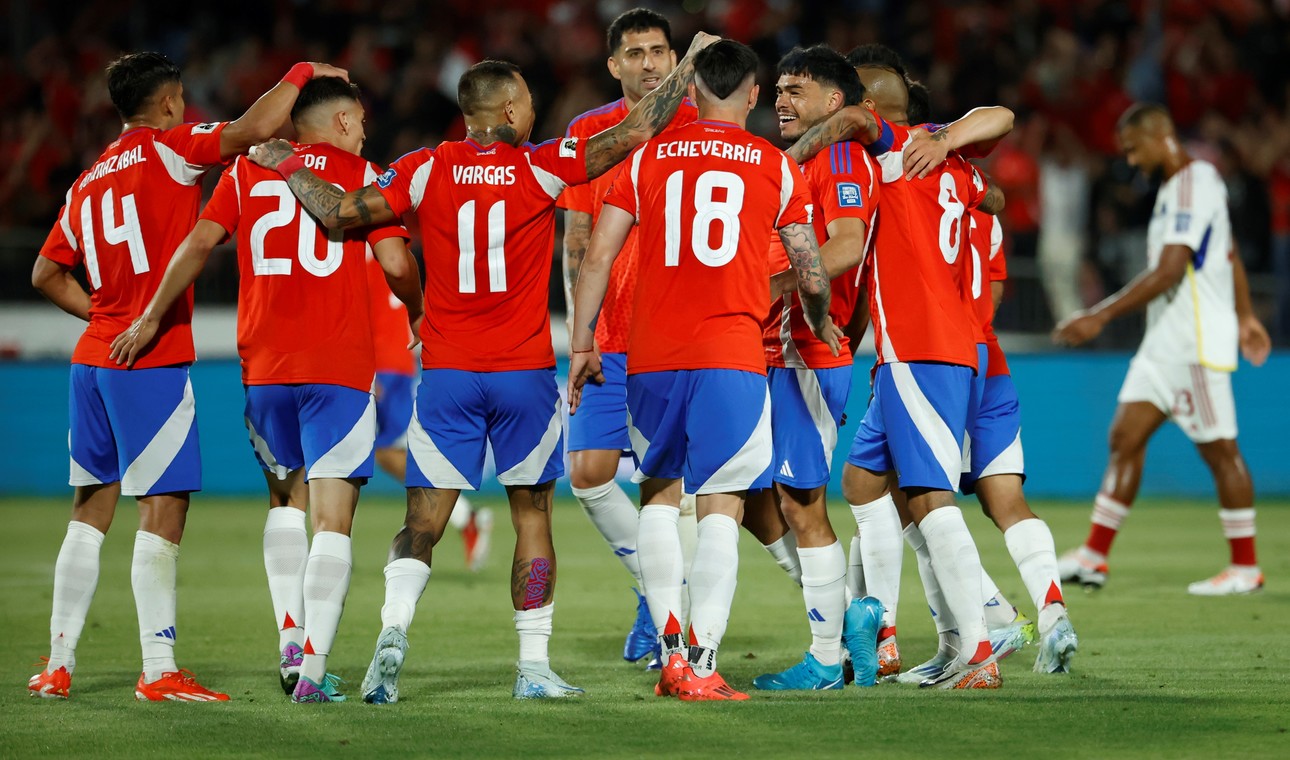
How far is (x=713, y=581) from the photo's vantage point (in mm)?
5879

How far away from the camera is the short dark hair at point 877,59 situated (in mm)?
6895

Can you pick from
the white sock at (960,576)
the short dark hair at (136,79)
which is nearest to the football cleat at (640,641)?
the white sock at (960,576)

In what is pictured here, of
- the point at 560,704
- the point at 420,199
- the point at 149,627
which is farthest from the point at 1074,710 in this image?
the point at 149,627

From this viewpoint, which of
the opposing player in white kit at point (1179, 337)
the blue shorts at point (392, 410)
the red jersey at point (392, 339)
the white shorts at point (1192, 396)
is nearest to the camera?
the opposing player in white kit at point (1179, 337)

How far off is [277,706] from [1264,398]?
1162 cm

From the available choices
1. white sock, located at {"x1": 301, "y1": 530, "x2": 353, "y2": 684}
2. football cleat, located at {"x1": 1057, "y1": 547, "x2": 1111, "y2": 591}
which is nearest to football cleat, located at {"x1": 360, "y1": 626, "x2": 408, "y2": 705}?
white sock, located at {"x1": 301, "y1": 530, "x2": 353, "y2": 684}

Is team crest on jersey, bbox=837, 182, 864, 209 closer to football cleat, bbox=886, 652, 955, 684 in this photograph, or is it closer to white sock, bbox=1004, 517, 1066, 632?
white sock, bbox=1004, 517, 1066, 632

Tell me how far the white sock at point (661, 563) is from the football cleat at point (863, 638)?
80cm

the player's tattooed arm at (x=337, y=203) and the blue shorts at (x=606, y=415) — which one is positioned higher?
the player's tattooed arm at (x=337, y=203)

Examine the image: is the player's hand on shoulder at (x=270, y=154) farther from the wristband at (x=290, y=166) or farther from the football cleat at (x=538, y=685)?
the football cleat at (x=538, y=685)

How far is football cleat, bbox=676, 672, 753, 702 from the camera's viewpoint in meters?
5.79

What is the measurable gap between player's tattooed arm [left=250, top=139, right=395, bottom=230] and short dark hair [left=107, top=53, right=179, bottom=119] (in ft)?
2.88

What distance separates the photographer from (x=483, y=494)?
51.3 ft

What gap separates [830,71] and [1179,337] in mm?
4783
